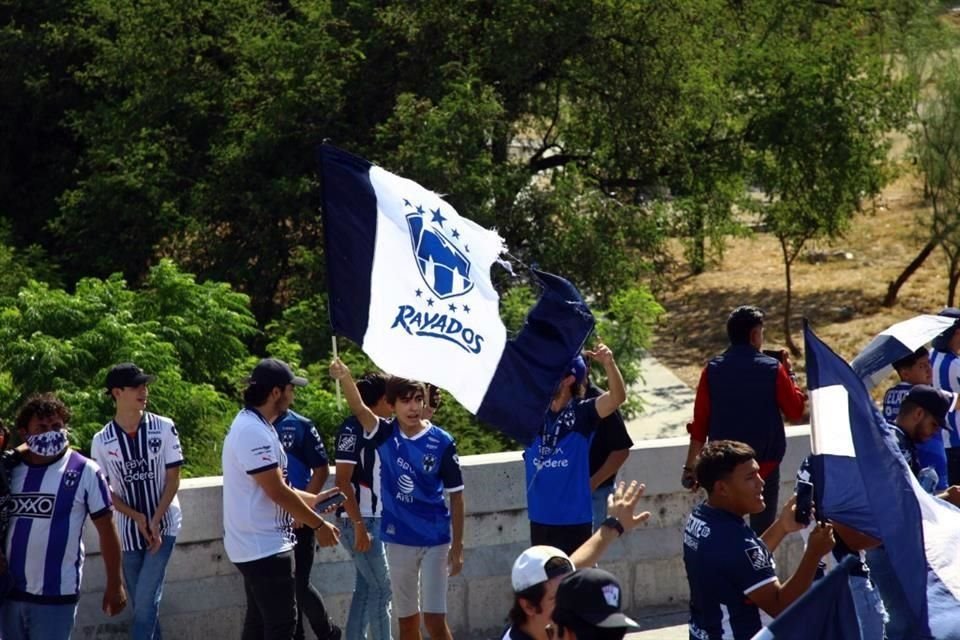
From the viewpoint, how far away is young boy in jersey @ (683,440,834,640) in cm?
560

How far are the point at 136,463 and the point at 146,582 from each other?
2.06ft

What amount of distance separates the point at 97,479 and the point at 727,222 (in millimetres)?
12618

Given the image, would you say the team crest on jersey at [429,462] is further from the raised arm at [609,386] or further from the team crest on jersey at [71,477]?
the team crest on jersey at [71,477]

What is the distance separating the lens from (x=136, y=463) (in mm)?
7766

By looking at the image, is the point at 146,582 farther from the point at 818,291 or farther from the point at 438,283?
the point at 818,291

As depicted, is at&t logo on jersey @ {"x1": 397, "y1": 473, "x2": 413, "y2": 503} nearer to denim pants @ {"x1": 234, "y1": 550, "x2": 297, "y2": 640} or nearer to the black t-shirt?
denim pants @ {"x1": 234, "y1": 550, "x2": 297, "y2": 640}

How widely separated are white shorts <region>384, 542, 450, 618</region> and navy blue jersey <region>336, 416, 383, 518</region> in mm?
277

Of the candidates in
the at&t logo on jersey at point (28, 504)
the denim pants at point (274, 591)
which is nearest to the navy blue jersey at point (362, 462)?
the denim pants at point (274, 591)

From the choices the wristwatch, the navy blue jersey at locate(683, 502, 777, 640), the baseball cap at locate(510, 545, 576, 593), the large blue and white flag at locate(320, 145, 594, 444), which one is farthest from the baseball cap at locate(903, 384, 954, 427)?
the baseball cap at locate(510, 545, 576, 593)

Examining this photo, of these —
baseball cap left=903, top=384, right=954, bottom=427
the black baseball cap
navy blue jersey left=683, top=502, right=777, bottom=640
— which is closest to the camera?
navy blue jersey left=683, top=502, right=777, bottom=640

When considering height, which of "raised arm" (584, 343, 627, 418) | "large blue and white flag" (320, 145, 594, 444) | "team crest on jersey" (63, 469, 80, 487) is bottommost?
"team crest on jersey" (63, 469, 80, 487)

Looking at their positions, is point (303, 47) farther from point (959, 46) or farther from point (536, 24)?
point (959, 46)

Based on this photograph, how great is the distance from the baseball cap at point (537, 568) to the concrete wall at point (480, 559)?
3512 millimetres

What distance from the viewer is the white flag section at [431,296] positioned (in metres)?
7.18
